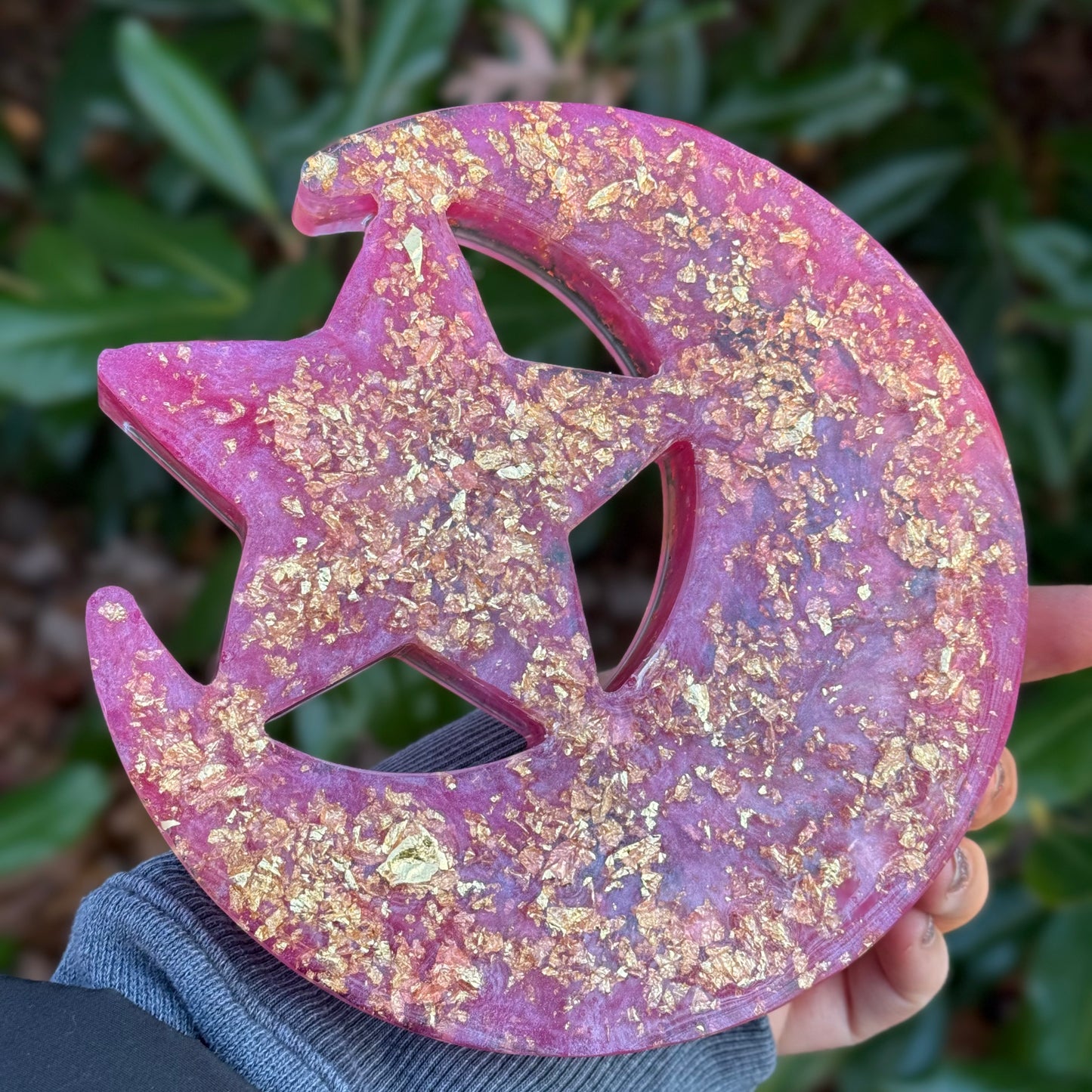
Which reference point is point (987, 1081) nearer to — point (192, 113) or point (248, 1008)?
point (248, 1008)

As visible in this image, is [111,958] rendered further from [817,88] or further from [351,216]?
[817,88]

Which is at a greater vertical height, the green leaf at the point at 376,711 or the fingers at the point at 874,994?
the fingers at the point at 874,994

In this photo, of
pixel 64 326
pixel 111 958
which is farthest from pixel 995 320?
pixel 111 958

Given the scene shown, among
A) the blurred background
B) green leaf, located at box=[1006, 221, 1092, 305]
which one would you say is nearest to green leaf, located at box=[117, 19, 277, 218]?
the blurred background

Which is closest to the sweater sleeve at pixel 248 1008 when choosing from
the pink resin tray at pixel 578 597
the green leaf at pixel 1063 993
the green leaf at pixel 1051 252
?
the pink resin tray at pixel 578 597

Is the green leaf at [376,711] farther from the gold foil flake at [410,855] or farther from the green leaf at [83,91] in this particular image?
the green leaf at [83,91]

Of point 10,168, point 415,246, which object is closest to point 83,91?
point 10,168

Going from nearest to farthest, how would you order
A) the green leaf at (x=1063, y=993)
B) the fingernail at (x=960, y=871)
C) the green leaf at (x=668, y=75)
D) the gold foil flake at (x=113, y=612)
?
1. the gold foil flake at (x=113, y=612)
2. the fingernail at (x=960, y=871)
3. the green leaf at (x=1063, y=993)
4. the green leaf at (x=668, y=75)

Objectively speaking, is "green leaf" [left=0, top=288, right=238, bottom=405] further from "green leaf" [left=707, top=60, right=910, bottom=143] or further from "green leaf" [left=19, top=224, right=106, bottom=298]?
"green leaf" [left=707, top=60, right=910, bottom=143]
